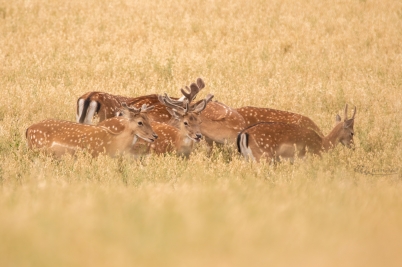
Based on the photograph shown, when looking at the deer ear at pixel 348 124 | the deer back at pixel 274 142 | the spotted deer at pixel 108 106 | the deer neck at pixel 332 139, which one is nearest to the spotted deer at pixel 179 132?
the deer back at pixel 274 142

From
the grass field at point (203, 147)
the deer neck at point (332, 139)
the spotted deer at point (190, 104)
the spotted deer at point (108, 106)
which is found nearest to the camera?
the grass field at point (203, 147)

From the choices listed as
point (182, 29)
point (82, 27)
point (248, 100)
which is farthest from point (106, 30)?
point (248, 100)

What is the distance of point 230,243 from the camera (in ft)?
13.0

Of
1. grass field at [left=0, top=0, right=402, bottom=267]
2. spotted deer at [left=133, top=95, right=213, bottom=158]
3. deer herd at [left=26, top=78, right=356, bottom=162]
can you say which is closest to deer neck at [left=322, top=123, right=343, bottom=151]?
deer herd at [left=26, top=78, right=356, bottom=162]

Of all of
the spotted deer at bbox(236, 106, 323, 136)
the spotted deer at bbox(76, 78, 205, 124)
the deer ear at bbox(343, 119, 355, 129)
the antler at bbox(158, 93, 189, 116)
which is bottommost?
the spotted deer at bbox(76, 78, 205, 124)

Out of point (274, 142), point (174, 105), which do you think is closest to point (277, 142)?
point (274, 142)

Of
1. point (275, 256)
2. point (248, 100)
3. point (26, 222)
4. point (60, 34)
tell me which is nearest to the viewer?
point (275, 256)

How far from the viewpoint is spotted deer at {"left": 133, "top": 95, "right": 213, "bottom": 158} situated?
8406 millimetres

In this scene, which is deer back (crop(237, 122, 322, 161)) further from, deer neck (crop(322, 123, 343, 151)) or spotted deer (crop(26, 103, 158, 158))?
spotted deer (crop(26, 103, 158, 158))

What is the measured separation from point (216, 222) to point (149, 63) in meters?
9.83

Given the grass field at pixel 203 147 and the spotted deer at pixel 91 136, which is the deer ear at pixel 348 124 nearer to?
the grass field at pixel 203 147

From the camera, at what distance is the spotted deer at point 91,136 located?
805 centimetres

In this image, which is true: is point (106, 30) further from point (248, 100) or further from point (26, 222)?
point (26, 222)

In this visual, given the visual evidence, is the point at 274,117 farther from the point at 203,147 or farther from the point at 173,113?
the point at 173,113
